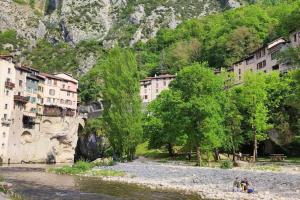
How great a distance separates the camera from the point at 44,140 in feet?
326

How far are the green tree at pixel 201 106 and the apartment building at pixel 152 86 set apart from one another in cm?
6533

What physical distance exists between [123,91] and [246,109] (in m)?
21.6

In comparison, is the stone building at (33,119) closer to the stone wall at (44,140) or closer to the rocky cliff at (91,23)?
the stone wall at (44,140)

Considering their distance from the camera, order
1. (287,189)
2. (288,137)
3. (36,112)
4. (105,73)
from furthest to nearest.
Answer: (36,112), (105,73), (288,137), (287,189)

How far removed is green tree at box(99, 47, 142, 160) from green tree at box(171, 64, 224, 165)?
1040cm

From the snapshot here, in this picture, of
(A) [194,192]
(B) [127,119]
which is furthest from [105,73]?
(A) [194,192]

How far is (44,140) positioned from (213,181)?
68243 millimetres

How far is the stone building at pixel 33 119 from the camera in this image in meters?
91.1

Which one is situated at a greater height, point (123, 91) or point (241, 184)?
point (123, 91)

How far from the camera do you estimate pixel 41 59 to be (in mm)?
174000

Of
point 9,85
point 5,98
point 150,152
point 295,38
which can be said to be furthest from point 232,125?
point 9,85

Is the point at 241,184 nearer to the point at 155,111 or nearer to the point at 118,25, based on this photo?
the point at 155,111

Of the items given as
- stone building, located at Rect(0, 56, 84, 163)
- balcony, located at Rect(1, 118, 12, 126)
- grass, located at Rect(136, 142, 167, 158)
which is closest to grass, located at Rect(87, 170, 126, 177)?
grass, located at Rect(136, 142, 167, 158)

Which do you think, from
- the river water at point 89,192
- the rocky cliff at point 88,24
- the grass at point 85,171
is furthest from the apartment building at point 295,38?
the rocky cliff at point 88,24
